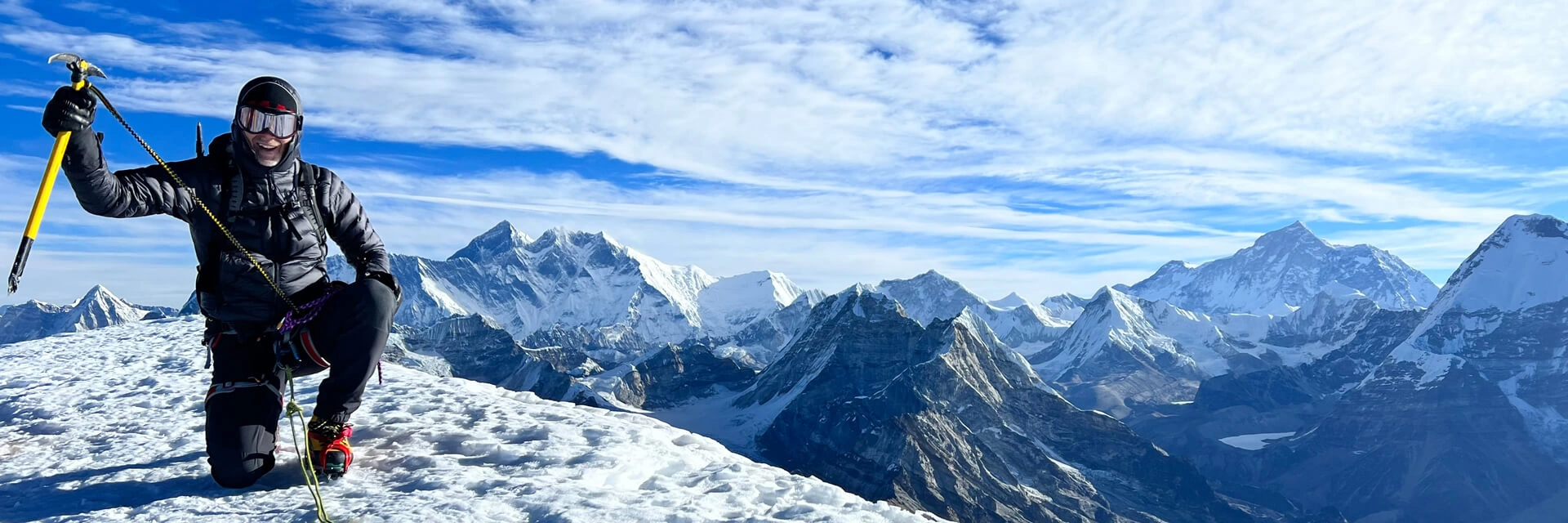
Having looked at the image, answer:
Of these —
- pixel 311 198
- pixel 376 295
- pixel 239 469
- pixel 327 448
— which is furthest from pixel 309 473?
pixel 311 198

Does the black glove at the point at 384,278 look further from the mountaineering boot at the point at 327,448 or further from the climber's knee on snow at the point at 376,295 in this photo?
the mountaineering boot at the point at 327,448

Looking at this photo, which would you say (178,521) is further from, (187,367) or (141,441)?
(187,367)

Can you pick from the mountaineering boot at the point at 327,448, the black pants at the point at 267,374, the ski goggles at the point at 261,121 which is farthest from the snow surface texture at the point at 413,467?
the ski goggles at the point at 261,121

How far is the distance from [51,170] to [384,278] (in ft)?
9.98

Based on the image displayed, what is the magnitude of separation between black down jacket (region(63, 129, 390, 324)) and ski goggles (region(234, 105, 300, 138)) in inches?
8.6

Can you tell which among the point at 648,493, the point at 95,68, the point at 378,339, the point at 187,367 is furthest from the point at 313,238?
the point at 187,367

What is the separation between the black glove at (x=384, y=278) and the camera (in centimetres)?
1011

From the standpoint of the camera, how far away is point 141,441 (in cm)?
1266

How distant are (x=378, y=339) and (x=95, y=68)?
3510mm

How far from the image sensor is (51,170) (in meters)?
8.04

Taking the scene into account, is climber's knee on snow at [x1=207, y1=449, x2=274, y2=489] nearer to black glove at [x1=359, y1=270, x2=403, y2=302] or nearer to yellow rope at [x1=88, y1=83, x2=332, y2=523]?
yellow rope at [x1=88, y1=83, x2=332, y2=523]

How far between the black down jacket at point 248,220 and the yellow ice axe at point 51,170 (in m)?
0.55

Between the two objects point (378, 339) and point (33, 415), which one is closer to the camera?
point (378, 339)

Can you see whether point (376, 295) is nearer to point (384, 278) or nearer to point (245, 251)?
point (384, 278)
